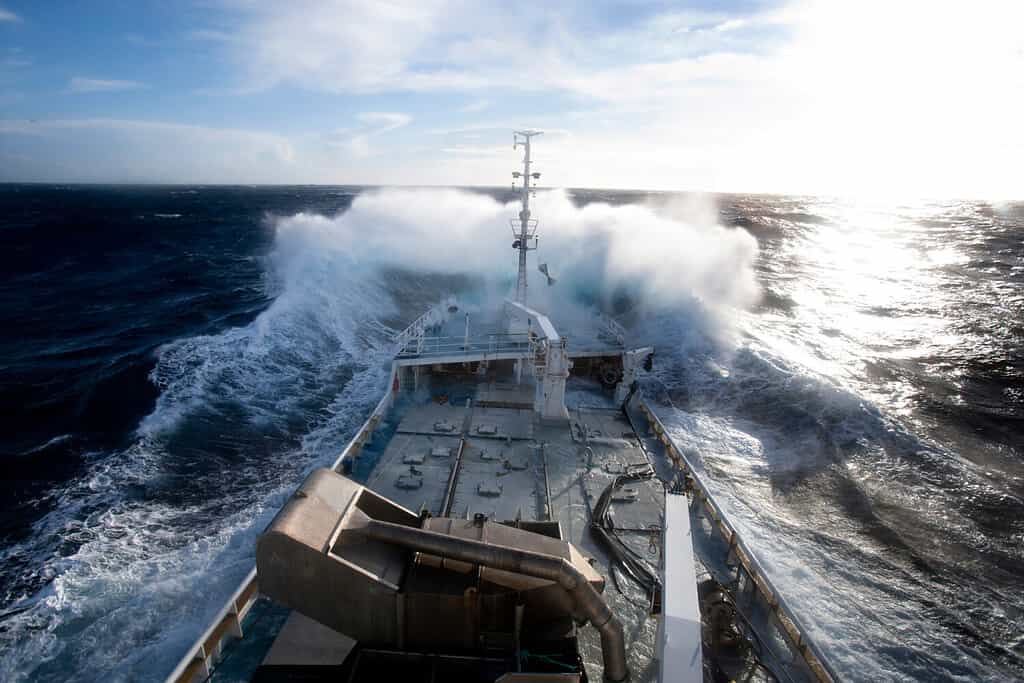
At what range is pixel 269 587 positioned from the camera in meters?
6.62

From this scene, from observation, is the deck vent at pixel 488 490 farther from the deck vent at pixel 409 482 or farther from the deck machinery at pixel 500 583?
the deck vent at pixel 409 482

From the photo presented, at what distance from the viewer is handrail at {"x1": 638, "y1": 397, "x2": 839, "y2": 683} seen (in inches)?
318

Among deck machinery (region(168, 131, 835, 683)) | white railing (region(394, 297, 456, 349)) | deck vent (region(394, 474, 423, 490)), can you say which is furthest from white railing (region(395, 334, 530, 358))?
deck vent (region(394, 474, 423, 490))

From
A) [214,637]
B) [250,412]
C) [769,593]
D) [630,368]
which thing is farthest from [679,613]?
[250,412]

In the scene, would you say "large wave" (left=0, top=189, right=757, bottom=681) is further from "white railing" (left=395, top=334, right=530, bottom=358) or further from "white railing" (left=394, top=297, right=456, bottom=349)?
"white railing" (left=395, top=334, right=530, bottom=358)

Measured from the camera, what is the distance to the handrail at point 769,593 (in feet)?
26.5

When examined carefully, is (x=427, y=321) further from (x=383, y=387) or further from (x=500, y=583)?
(x=500, y=583)

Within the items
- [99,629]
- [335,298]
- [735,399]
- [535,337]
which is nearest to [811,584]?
[535,337]

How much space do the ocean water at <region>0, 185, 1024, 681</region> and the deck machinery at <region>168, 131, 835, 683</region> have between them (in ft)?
14.7

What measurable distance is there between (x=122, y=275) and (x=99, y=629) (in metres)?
54.4

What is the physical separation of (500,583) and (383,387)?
19.8 meters

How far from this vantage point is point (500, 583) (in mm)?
6906

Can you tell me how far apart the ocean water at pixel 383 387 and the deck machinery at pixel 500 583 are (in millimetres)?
4494

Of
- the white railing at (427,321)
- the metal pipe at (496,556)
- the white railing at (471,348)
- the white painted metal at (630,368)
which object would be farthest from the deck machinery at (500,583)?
the white railing at (427,321)
